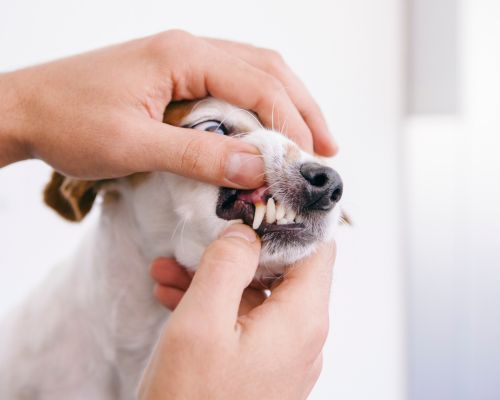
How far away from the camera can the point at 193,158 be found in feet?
1.72

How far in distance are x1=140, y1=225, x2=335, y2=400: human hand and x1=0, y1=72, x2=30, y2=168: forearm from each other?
10.2 inches

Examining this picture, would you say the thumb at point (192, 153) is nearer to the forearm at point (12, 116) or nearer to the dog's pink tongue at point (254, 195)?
the dog's pink tongue at point (254, 195)

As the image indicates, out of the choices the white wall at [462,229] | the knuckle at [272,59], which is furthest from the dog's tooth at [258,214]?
the white wall at [462,229]

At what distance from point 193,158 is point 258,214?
0.34 ft

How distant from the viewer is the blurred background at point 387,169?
1.25 meters

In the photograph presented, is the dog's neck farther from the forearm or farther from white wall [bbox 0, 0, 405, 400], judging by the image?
white wall [bbox 0, 0, 405, 400]

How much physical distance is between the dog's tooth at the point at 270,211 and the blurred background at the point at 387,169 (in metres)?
0.78

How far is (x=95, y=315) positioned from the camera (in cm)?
→ 82

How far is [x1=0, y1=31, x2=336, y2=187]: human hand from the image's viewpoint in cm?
53

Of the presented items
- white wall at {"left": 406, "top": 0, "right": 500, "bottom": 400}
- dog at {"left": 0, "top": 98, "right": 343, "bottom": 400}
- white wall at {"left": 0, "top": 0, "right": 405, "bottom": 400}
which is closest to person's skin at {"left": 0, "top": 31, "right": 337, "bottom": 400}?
dog at {"left": 0, "top": 98, "right": 343, "bottom": 400}

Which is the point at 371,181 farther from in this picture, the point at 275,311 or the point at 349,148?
the point at 275,311

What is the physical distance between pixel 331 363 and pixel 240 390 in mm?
1168

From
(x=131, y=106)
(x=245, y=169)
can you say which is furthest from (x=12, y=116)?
(x=245, y=169)

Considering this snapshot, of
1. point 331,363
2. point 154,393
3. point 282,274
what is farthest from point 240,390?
point 331,363
